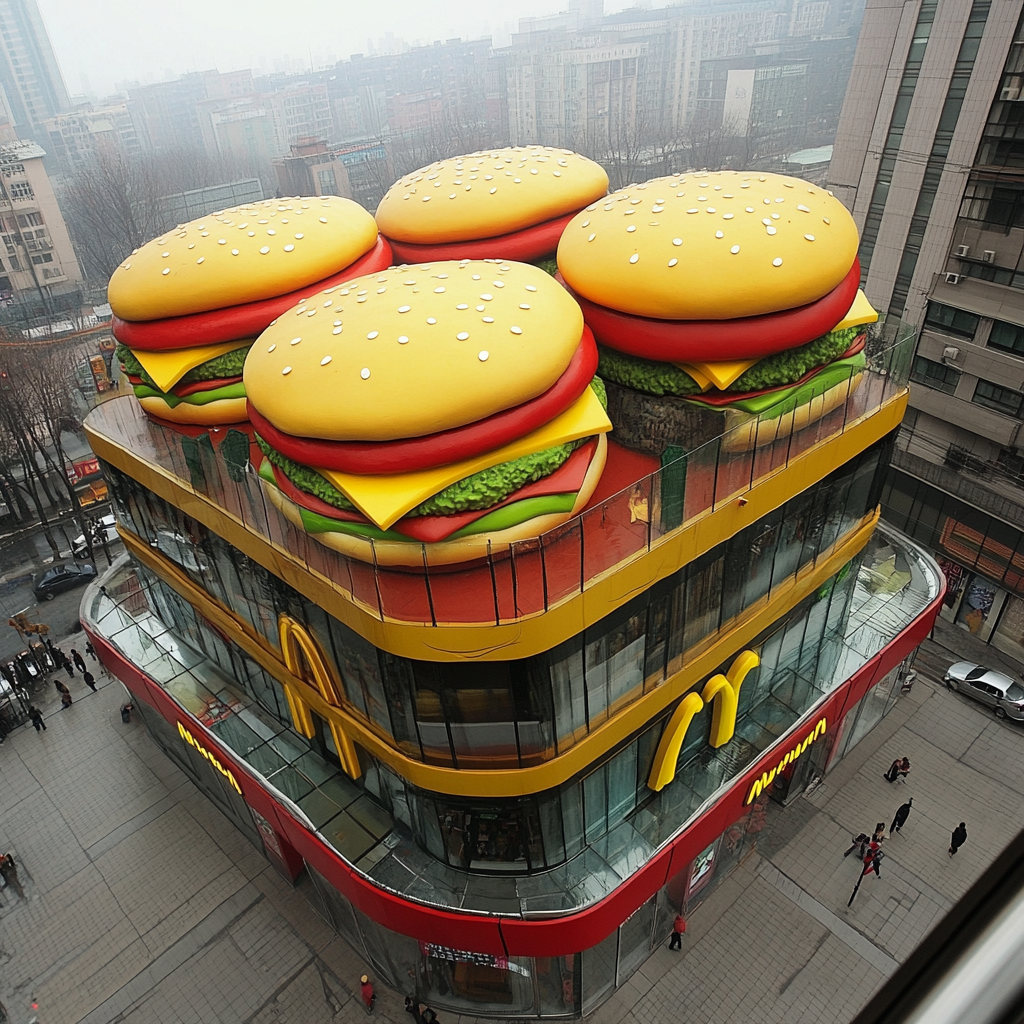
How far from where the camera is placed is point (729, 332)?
12.3 metres

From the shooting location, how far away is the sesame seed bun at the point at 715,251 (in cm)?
1212

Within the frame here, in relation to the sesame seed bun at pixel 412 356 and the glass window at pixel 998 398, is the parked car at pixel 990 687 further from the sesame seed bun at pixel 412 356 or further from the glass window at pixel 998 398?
the sesame seed bun at pixel 412 356

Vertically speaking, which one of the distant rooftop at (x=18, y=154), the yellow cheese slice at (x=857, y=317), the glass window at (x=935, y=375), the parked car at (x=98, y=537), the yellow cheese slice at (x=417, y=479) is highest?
the yellow cheese slice at (x=857, y=317)

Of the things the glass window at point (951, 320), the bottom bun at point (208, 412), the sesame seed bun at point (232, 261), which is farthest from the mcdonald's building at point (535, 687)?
the glass window at point (951, 320)

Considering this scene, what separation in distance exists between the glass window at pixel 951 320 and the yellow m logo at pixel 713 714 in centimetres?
1330

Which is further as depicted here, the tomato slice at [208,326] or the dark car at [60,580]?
the dark car at [60,580]

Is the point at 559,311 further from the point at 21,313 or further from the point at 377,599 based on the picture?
the point at 21,313

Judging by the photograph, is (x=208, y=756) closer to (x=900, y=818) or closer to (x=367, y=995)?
(x=367, y=995)

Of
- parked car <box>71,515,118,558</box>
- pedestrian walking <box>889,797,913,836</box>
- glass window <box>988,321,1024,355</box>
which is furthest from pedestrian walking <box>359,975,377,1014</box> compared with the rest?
parked car <box>71,515,118,558</box>

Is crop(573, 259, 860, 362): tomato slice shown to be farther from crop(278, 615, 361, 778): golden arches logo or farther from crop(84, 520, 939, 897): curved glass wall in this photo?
crop(278, 615, 361, 778): golden arches logo

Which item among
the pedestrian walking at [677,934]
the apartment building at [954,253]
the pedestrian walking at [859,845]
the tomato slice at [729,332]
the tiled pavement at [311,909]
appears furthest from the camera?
the apartment building at [954,253]

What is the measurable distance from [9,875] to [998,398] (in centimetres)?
2870

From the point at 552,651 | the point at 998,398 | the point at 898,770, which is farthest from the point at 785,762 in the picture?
the point at 998,398

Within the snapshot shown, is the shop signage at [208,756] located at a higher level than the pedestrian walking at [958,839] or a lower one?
higher
